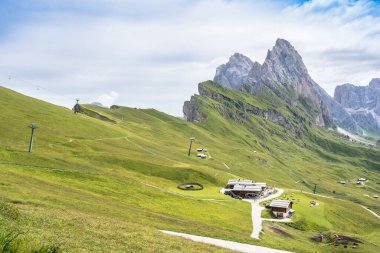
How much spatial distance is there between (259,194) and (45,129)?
100207mm

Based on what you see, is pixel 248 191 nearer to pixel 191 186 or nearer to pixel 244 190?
pixel 244 190

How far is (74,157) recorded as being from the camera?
142 metres

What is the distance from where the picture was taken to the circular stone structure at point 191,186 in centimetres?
13575

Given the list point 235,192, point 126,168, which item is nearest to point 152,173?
point 126,168

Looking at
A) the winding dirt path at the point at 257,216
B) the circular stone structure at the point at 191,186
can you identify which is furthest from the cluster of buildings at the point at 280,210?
the circular stone structure at the point at 191,186

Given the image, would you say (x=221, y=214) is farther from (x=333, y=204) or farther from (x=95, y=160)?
(x=333, y=204)

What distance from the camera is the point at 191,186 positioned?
139625 millimetres

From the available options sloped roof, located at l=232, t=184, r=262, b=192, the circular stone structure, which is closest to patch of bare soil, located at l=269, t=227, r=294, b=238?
the circular stone structure

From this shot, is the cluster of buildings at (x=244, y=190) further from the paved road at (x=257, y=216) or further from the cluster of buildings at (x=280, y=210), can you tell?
the cluster of buildings at (x=280, y=210)

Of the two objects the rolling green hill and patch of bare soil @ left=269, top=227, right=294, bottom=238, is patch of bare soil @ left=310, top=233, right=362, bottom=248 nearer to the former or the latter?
the rolling green hill

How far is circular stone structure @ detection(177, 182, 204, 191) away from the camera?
135750mm

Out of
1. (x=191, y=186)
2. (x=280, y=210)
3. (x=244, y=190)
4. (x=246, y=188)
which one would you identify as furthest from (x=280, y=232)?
(x=246, y=188)

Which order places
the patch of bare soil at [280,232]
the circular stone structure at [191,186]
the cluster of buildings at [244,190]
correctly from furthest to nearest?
the cluster of buildings at [244,190]
the circular stone structure at [191,186]
the patch of bare soil at [280,232]

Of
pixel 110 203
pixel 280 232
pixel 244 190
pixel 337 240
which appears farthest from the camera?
pixel 244 190
